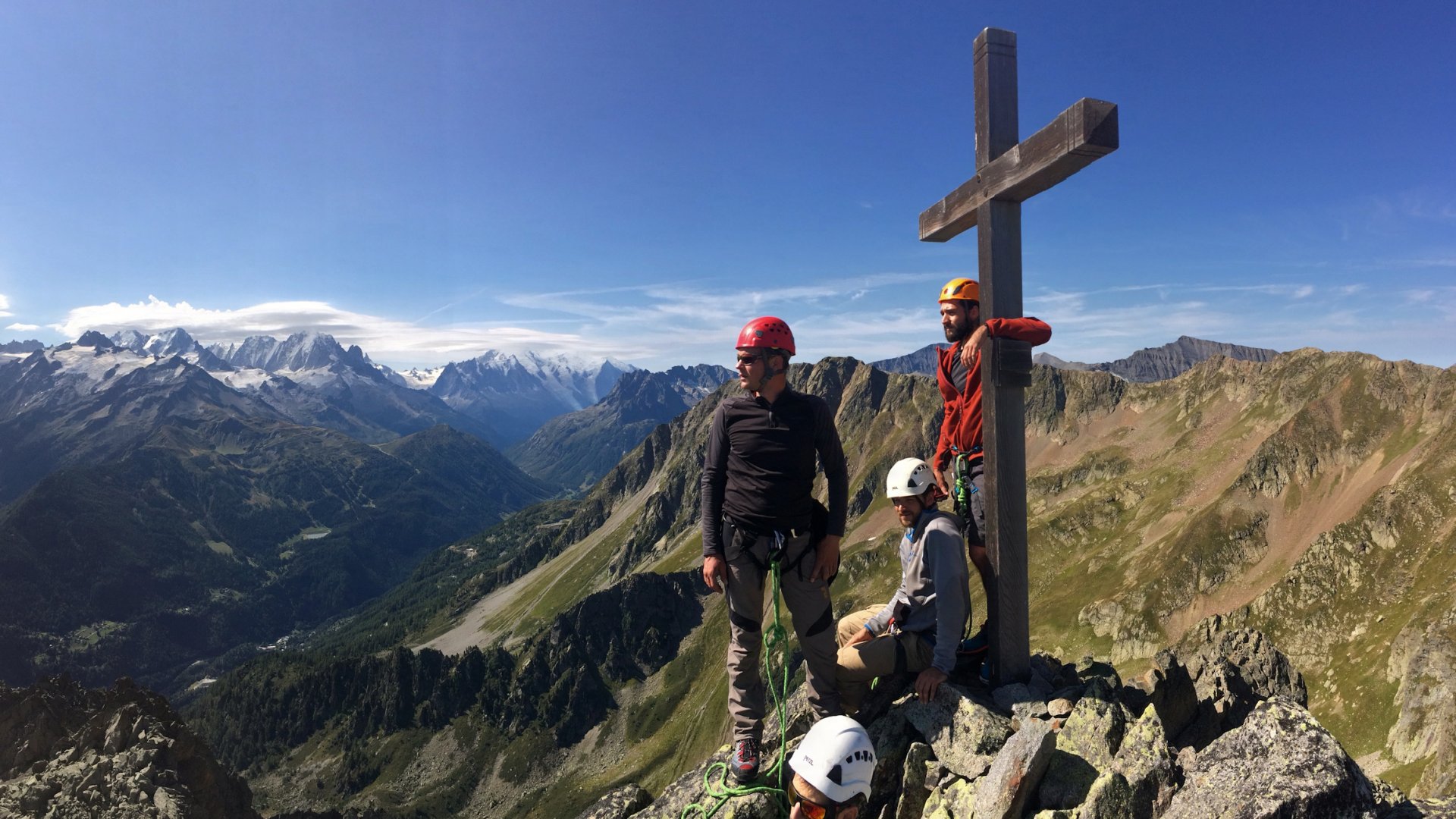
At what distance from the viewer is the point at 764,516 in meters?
9.78

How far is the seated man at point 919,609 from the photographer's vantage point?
948 centimetres

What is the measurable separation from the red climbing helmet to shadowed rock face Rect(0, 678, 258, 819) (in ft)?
230

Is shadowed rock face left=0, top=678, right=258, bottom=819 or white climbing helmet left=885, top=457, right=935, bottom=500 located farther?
shadowed rock face left=0, top=678, right=258, bottom=819

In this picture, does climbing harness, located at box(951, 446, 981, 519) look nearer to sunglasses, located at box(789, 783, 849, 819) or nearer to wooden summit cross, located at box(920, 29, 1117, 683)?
wooden summit cross, located at box(920, 29, 1117, 683)

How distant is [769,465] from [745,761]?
4.51 meters

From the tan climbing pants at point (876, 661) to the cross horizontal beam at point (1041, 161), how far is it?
6.81 metres

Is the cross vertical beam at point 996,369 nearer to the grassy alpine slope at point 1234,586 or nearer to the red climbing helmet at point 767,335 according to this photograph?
the red climbing helmet at point 767,335

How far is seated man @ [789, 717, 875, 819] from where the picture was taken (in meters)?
8.28

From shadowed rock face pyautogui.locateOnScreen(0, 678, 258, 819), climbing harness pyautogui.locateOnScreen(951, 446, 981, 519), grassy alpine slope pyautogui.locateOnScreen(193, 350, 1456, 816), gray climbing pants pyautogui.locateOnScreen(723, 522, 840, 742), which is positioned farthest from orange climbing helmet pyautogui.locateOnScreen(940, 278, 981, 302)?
shadowed rock face pyautogui.locateOnScreen(0, 678, 258, 819)

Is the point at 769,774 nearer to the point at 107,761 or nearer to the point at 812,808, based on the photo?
the point at 812,808

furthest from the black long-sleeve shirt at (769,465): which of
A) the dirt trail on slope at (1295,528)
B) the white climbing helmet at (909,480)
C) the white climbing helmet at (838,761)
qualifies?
the dirt trail on slope at (1295,528)

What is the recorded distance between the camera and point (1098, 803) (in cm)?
702

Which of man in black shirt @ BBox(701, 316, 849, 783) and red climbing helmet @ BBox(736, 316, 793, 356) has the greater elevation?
red climbing helmet @ BBox(736, 316, 793, 356)

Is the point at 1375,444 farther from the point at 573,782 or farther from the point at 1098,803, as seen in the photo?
the point at 573,782
